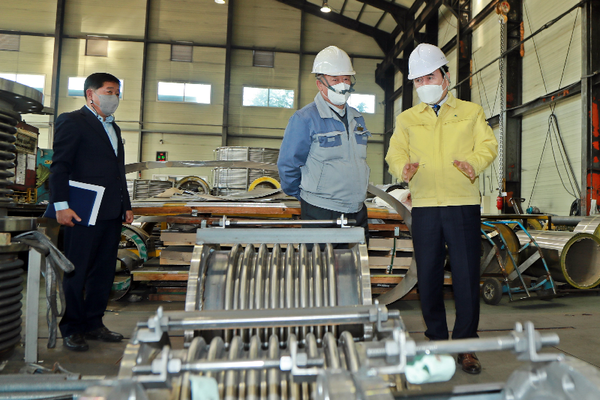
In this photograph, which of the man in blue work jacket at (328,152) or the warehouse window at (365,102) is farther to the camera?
the warehouse window at (365,102)

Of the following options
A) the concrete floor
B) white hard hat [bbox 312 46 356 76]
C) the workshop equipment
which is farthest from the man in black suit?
the workshop equipment

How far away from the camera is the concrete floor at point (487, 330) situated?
240 cm

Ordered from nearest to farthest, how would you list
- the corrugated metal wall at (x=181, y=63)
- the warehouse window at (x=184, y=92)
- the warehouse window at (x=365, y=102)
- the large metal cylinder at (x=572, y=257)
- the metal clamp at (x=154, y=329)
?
the metal clamp at (x=154, y=329) < the large metal cylinder at (x=572, y=257) < the corrugated metal wall at (x=181, y=63) < the warehouse window at (x=184, y=92) < the warehouse window at (x=365, y=102)

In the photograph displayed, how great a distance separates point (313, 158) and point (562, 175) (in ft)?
24.3

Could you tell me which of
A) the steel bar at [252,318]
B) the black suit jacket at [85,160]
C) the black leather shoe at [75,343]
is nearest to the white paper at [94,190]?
the black suit jacket at [85,160]

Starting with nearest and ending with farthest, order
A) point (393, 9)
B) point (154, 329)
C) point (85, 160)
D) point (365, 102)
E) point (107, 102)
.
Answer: point (154, 329)
point (85, 160)
point (107, 102)
point (393, 9)
point (365, 102)

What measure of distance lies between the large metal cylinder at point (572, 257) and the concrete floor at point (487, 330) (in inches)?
9.3

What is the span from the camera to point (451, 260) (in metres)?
2.42

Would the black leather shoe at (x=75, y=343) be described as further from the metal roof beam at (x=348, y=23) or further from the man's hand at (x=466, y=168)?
the metal roof beam at (x=348, y=23)

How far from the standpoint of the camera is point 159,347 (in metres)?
1.29

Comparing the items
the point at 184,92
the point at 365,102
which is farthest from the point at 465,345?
the point at 365,102

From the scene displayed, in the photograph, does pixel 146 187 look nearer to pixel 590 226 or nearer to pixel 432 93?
pixel 590 226

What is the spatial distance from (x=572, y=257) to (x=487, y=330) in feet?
8.32

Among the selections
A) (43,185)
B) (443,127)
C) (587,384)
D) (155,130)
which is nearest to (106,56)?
(155,130)
